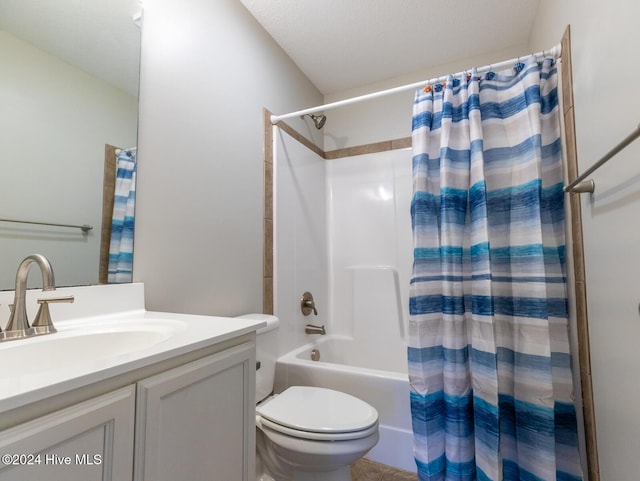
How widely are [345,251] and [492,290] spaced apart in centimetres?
131

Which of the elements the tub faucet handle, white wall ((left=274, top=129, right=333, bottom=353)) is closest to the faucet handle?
white wall ((left=274, top=129, right=333, bottom=353))

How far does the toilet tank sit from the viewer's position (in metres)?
1.37

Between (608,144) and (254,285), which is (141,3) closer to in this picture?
(254,285)

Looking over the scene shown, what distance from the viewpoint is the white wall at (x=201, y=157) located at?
1.19 metres

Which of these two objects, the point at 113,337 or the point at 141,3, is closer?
the point at 113,337

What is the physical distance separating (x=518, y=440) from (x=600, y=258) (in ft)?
2.61

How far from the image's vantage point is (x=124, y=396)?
1.82 ft

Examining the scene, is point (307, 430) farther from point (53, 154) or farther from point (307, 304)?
point (53, 154)

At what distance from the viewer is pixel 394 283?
2268 millimetres

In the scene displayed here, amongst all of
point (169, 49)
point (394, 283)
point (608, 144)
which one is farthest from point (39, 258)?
point (394, 283)

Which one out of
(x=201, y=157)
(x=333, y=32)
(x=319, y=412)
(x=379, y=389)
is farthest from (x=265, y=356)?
(x=333, y=32)

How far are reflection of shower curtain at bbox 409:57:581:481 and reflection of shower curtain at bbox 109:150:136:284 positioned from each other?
1126mm

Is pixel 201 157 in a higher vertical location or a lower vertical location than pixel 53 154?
higher

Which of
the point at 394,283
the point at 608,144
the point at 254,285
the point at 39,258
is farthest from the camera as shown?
→ the point at 394,283
